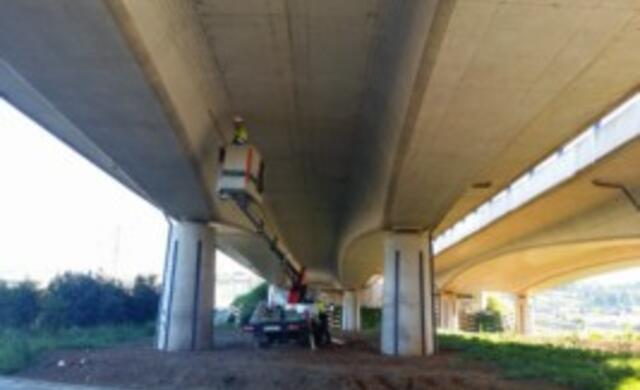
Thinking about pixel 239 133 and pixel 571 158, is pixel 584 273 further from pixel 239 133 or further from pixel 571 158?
pixel 239 133

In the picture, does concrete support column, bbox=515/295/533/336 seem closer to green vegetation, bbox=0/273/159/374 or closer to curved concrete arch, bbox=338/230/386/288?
curved concrete arch, bbox=338/230/386/288

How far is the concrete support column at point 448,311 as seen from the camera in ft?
233

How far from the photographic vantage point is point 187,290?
75.8ft

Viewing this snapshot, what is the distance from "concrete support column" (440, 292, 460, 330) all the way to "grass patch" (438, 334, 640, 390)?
150 ft

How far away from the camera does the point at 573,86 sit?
13.3 meters

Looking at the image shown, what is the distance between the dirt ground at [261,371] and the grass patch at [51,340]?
546 mm

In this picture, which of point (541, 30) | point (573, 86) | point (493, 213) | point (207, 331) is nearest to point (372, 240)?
point (493, 213)

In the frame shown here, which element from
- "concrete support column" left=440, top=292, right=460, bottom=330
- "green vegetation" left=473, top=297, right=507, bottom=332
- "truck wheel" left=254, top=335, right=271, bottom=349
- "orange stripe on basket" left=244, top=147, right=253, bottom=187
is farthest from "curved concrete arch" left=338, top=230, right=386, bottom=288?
"green vegetation" left=473, top=297, right=507, bottom=332

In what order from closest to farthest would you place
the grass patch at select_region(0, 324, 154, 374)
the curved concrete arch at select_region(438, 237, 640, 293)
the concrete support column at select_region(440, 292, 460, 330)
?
the grass patch at select_region(0, 324, 154, 374) → the curved concrete arch at select_region(438, 237, 640, 293) → the concrete support column at select_region(440, 292, 460, 330)

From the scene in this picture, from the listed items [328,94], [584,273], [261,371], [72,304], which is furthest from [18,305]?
[584,273]

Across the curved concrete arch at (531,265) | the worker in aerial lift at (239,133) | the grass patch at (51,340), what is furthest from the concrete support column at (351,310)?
the worker in aerial lift at (239,133)

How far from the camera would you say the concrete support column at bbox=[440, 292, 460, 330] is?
233 feet

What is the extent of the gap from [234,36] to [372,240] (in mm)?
21836

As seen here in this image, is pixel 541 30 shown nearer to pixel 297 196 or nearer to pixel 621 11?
pixel 621 11
